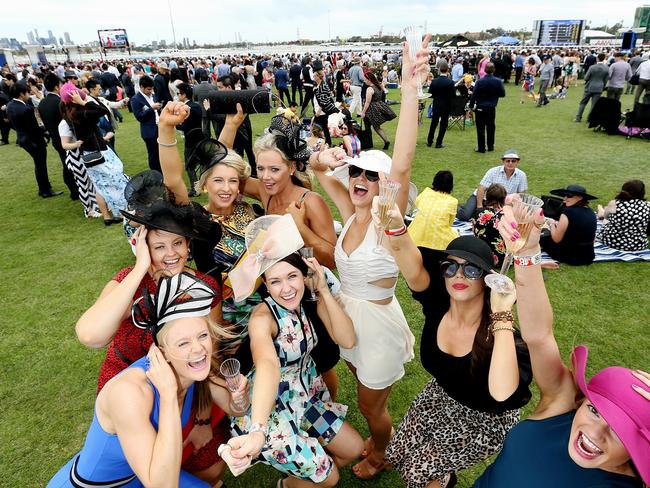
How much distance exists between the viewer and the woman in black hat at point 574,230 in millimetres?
5293

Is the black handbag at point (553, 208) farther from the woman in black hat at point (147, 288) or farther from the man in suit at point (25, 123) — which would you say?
the man in suit at point (25, 123)

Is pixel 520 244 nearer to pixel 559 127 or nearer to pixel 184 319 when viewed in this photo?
pixel 184 319

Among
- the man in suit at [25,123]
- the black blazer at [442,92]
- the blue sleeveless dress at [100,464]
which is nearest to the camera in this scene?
the blue sleeveless dress at [100,464]

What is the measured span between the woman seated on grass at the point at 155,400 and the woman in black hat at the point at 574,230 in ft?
16.7

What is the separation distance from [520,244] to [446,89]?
9830mm

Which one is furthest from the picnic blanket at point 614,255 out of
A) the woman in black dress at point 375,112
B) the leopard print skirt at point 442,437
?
the woman in black dress at point 375,112

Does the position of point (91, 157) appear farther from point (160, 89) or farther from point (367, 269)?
point (367, 269)

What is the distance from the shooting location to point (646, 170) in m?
9.01

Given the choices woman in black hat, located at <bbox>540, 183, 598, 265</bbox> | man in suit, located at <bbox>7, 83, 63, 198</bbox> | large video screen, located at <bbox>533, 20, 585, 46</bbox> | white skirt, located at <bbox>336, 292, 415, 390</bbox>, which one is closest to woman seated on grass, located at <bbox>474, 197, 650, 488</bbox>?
white skirt, located at <bbox>336, 292, 415, 390</bbox>

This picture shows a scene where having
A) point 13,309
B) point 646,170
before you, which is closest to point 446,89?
point 646,170

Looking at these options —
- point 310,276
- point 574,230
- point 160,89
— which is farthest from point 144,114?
point 574,230

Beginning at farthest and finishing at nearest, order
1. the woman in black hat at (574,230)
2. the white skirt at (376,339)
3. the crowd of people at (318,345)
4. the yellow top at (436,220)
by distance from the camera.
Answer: the woman in black hat at (574,230) → the yellow top at (436,220) → the white skirt at (376,339) → the crowd of people at (318,345)

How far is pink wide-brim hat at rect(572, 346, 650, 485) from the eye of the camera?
1.34 meters

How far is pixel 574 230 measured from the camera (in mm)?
5355
